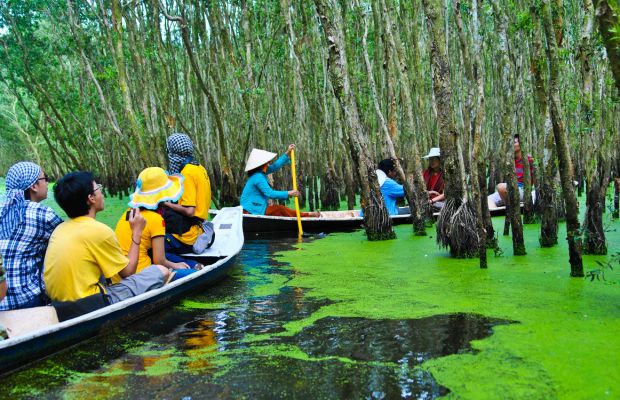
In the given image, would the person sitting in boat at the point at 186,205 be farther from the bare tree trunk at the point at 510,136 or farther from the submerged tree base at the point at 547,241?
the submerged tree base at the point at 547,241

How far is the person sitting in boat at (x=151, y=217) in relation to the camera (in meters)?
5.45

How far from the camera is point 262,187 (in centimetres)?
976

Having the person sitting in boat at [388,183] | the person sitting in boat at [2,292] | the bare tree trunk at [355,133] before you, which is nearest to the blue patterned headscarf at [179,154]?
the bare tree trunk at [355,133]

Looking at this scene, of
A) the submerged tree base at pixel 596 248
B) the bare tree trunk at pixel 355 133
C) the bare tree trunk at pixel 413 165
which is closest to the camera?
the submerged tree base at pixel 596 248

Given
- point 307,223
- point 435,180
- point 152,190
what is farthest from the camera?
point 435,180

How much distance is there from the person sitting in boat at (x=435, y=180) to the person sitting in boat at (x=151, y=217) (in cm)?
535

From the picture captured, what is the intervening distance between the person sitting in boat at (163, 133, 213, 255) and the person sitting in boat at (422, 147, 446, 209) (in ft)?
14.6

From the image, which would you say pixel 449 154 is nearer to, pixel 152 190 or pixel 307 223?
pixel 152 190

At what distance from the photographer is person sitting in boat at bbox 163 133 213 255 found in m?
6.44

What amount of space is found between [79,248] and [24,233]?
0.36 meters

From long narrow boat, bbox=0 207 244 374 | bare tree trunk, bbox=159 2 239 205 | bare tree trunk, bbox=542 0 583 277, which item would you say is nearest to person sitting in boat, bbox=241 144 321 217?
bare tree trunk, bbox=159 2 239 205

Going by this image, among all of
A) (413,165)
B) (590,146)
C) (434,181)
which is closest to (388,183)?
(413,165)

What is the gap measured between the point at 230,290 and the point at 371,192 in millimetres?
2933

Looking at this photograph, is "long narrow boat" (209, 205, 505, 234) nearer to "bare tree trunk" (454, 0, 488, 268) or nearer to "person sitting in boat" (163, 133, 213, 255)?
"person sitting in boat" (163, 133, 213, 255)
